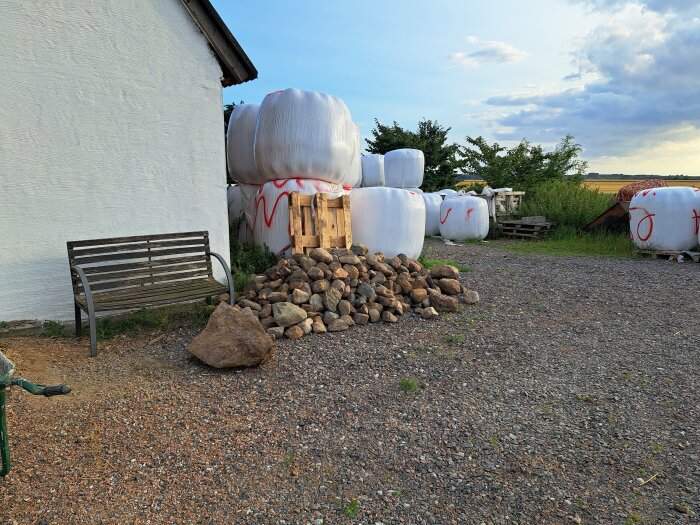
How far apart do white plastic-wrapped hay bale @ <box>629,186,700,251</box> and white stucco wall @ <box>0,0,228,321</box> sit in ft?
29.6

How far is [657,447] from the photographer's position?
122 inches

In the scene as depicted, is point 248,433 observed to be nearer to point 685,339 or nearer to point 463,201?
point 685,339

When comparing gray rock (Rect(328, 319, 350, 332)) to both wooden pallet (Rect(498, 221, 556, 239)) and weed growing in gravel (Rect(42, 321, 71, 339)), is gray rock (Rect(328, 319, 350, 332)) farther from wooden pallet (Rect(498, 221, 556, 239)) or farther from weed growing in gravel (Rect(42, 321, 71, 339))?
wooden pallet (Rect(498, 221, 556, 239))

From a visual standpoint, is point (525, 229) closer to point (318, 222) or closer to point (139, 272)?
point (318, 222)

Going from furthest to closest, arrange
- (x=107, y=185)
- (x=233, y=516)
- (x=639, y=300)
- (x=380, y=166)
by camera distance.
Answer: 1. (x=380, y=166)
2. (x=639, y=300)
3. (x=107, y=185)
4. (x=233, y=516)

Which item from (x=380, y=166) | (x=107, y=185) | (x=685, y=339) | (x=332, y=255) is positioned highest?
(x=380, y=166)

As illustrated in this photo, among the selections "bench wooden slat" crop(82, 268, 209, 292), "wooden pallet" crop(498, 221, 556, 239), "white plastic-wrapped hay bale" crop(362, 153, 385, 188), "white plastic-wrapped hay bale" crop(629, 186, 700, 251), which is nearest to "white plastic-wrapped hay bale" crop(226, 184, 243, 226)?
"bench wooden slat" crop(82, 268, 209, 292)

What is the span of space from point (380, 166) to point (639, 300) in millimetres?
10523

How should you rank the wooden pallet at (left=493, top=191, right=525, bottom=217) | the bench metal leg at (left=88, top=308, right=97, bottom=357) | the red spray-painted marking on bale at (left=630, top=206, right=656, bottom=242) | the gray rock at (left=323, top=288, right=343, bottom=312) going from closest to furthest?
the bench metal leg at (left=88, top=308, right=97, bottom=357)
the gray rock at (left=323, top=288, right=343, bottom=312)
the red spray-painted marking on bale at (left=630, top=206, right=656, bottom=242)
the wooden pallet at (left=493, top=191, right=525, bottom=217)

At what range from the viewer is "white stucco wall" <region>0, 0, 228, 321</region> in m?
4.54

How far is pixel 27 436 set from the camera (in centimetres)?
294

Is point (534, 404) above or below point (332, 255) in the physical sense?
below

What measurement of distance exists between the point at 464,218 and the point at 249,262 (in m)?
9.27

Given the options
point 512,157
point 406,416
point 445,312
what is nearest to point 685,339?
point 445,312
